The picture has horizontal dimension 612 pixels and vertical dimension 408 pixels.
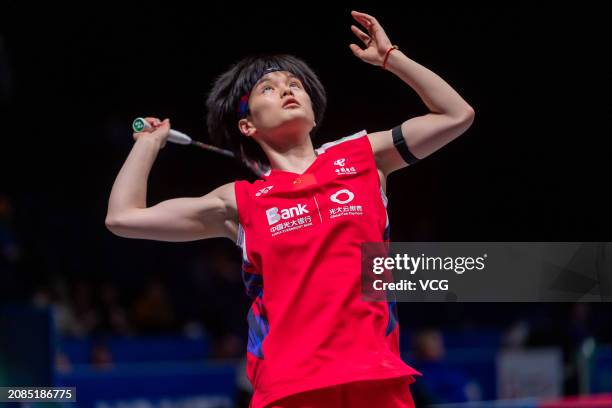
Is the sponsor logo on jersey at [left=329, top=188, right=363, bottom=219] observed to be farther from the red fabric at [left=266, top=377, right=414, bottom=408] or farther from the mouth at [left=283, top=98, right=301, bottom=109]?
the red fabric at [left=266, top=377, right=414, bottom=408]

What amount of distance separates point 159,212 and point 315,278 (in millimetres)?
549

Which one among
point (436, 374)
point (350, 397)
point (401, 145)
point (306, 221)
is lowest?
point (436, 374)

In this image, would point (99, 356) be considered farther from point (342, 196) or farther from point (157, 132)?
point (342, 196)

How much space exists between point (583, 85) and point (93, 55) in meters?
4.27

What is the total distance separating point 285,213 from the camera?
271cm

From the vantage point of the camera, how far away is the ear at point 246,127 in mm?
3025

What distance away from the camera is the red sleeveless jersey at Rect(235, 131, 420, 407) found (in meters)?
2.55

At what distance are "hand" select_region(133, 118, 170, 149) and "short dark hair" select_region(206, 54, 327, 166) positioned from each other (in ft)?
0.68

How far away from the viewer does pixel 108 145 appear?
9938 mm

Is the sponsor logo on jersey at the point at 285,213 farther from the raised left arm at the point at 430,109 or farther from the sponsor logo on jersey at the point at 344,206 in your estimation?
the raised left arm at the point at 430,109

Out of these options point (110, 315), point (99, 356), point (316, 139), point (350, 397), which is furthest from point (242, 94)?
point (110, 315)

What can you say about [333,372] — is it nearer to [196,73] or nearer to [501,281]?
[501,281]

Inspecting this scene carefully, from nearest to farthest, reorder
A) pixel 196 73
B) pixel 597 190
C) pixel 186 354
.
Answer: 1. pixel 597 190
2. pixel 196 73
3. pixel 186 354

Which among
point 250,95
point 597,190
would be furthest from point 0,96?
point 250,95
